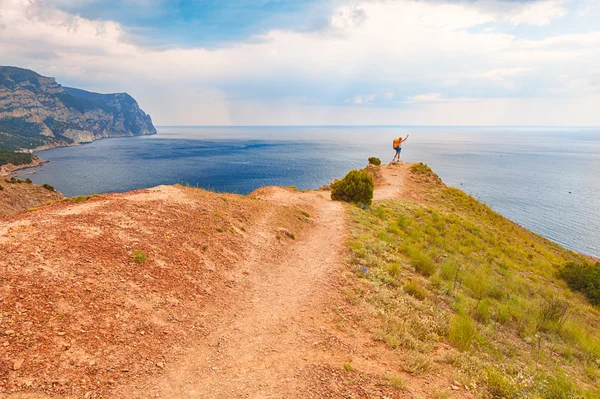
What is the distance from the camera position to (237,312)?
10.4 m

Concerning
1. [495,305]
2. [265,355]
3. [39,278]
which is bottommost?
[495,305]

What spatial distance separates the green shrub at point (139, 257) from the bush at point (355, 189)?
73.8 ft

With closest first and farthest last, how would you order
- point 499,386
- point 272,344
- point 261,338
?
point 499,386 < point 272,344 < point 261,338

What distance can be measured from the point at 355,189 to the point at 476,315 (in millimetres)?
19265

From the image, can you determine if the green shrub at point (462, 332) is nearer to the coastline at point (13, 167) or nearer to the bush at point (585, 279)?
the bush at point (585, 279)

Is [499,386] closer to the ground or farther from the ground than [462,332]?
closer to the ground

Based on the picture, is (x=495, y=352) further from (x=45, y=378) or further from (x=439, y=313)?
(x=45, y=378)

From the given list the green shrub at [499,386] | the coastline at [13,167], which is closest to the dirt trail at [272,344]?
the green shrub at [499,386]

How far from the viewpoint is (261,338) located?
9.02 m

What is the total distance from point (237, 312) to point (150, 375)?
367 cm

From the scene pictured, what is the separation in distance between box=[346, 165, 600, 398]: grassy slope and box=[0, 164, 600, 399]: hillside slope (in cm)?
7

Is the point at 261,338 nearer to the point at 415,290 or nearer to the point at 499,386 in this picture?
the point at 499,386

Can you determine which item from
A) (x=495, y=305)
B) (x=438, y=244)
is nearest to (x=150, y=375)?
(x=495, y=305)

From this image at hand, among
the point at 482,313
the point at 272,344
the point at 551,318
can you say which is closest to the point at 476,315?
the point at 482,313
